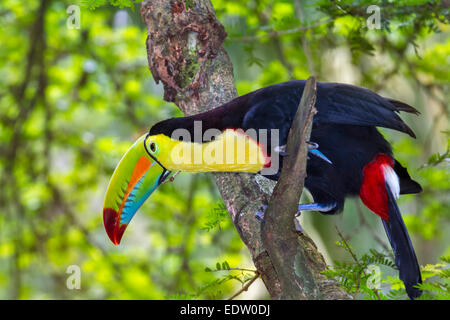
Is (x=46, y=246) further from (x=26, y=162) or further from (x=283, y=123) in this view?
(x=283, y=123)

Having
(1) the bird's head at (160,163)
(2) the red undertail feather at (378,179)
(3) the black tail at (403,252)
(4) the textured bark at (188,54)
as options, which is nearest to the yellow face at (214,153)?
(1) the bird's head at (160,163)

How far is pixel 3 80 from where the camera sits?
18.4ft

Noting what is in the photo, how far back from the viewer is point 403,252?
2189 mm

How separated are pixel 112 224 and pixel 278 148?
831 millimetres

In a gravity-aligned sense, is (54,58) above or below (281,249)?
above

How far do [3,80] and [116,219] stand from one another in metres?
3.95

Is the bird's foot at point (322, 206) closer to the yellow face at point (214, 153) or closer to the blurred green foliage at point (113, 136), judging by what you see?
the yellow face at point (214, 153)

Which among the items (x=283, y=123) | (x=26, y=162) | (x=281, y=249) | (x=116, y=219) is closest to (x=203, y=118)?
(x=283, y=123)

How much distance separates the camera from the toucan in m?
2.21

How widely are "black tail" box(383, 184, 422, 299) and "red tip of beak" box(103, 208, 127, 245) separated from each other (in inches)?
47.8

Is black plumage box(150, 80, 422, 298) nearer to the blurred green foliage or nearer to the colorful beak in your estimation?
the colorful beak

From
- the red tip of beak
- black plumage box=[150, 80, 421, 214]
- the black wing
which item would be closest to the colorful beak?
the red tip of beak

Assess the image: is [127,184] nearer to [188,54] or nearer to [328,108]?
[188,54]
